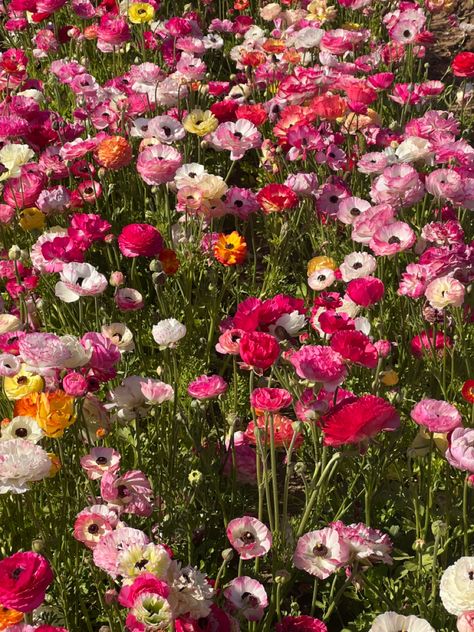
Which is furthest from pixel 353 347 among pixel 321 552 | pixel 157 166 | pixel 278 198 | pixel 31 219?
pixel 31 219

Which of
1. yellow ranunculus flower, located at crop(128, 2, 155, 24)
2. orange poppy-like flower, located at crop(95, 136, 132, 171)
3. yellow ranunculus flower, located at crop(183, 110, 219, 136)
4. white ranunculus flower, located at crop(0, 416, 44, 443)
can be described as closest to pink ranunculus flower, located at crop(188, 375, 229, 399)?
white ranunculus flower, located at crop(0, 416, 44, 443)

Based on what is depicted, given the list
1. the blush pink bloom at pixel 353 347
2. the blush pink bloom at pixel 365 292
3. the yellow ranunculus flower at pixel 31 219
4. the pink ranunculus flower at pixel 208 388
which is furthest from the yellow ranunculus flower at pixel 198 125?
the blush pink bloom at pixel 353 347

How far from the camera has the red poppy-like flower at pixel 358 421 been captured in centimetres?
179

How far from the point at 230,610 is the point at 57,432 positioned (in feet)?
1.66

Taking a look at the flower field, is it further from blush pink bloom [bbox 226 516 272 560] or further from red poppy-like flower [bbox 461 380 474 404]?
red poppy-like flower [bbox 461 380 474 404]

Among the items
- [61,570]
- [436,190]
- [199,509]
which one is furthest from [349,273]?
[61,570]

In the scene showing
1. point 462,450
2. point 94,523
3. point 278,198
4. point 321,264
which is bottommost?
point 321,264

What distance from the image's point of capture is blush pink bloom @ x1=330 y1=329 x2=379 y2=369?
6.55ft

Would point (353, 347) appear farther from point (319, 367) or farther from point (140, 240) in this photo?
point (140, 240)

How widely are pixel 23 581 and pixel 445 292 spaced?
1.41 meters

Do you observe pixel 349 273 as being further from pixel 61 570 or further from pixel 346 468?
pixel 61 570

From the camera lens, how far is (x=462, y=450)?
1.84m

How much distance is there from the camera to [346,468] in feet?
8.15

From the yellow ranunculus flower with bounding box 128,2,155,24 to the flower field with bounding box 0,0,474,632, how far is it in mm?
11
